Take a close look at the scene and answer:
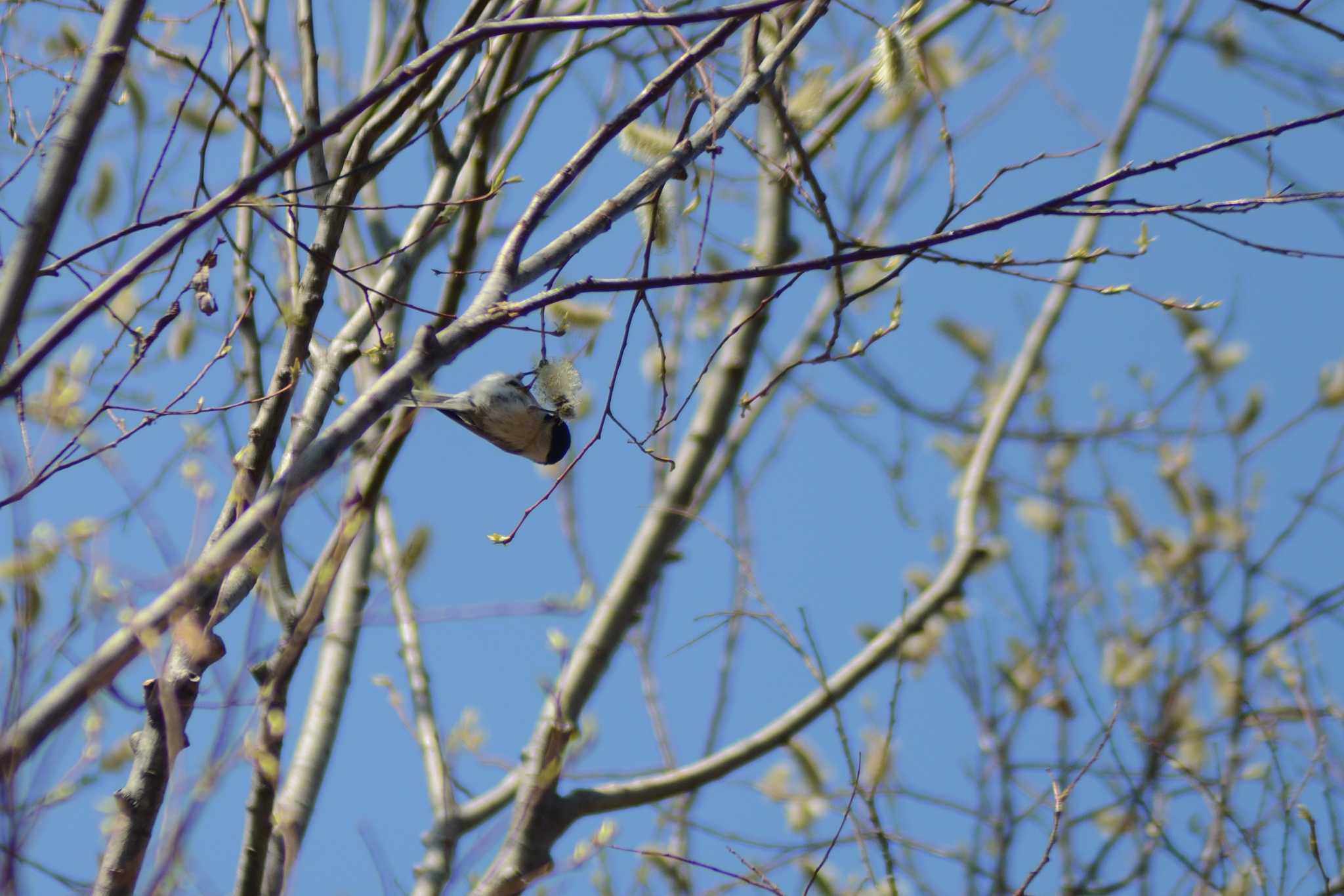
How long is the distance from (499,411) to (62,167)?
59.9 inches

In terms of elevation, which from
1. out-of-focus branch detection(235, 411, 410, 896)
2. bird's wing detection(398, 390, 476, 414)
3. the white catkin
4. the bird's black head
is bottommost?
out-of-focus branch detection(235, 411, 410, 896)

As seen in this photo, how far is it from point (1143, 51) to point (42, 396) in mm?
3582

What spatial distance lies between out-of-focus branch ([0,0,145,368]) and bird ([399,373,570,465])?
4.35ft

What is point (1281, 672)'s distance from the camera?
9.17ft

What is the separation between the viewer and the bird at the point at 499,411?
269 centimetres

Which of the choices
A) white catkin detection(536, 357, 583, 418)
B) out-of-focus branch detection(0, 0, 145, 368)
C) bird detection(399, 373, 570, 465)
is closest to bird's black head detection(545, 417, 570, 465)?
bird detection(399, 373, 570, 465)

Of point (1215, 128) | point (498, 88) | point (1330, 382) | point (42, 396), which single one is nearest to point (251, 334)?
point (42, 396)

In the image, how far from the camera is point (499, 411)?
273 cm

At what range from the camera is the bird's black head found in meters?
3.06

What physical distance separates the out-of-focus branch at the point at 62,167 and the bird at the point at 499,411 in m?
1.33

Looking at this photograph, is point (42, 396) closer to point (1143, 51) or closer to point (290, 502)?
point (290, 502)

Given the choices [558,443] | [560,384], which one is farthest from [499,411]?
Answer: [560,384]

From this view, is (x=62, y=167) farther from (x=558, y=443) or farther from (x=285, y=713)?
(x=558, y=443)

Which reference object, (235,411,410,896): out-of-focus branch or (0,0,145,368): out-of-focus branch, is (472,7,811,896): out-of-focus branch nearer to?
(235,411,410,896): out-of-focus branch
